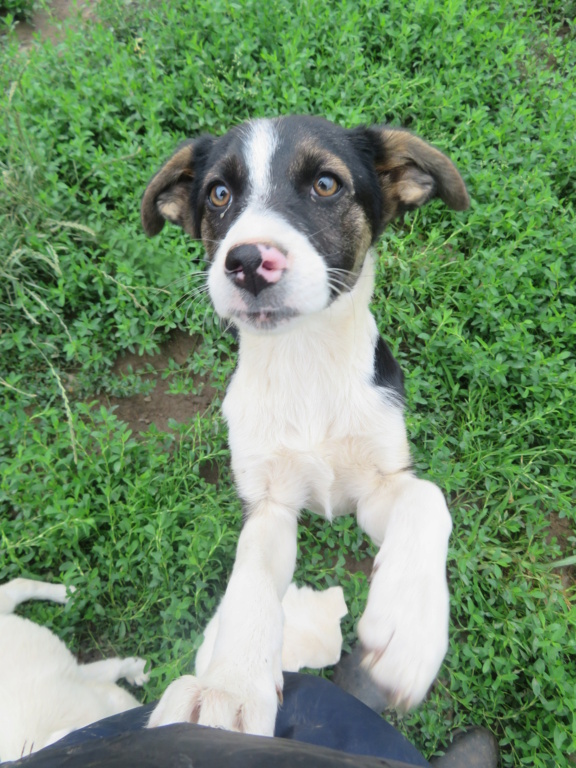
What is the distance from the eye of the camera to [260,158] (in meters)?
2.03

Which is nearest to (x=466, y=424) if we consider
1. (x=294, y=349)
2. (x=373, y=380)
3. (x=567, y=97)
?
(x=373, y=380)

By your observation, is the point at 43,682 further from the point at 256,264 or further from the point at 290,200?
the point at 290,200

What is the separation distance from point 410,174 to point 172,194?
1162 mm

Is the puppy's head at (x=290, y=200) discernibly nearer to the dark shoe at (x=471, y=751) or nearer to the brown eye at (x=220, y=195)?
the brown eye at (x=220, y=195)

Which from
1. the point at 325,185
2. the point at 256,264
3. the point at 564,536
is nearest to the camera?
the point at 256,264

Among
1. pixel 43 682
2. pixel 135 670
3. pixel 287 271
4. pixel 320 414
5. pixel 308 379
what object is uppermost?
pixel 287 271

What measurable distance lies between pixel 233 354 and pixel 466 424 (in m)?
1.51

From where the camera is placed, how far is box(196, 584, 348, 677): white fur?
8.14 ft

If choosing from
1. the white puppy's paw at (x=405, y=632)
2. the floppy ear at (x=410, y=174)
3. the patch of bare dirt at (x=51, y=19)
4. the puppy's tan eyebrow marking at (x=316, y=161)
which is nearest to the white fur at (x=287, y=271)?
the puppy's tan eyebrow marking at (x=316, y=161)

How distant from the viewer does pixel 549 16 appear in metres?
4.07

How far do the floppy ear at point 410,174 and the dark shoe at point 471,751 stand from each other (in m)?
2.44

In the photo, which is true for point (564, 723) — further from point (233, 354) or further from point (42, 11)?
point (42, 11)

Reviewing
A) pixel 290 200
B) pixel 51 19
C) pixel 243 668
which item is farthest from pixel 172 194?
pixel 51 19

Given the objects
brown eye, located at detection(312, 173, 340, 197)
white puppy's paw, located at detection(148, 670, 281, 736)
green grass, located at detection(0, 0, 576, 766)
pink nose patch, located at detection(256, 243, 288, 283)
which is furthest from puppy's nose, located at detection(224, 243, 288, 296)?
green grass, located at detection(0, 0, 576, 766)
